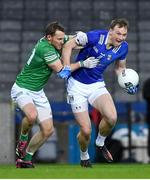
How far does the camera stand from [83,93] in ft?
34.8

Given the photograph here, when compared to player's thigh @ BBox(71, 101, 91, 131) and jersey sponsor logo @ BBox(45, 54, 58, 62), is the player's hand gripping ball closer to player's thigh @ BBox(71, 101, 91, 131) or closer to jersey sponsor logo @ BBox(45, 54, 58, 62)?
player's thigh @ BBox(71, 101, 91, 131)

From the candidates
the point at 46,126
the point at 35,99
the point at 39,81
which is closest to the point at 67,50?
the point at 39,81

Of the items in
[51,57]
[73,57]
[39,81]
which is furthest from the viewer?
[73,57]

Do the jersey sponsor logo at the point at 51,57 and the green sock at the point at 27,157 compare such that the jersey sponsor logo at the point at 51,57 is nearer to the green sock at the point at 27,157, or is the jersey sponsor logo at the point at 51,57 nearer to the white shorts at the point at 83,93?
the white shorts at the point at 83,93

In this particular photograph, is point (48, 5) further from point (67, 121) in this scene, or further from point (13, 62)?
point (67, 121)

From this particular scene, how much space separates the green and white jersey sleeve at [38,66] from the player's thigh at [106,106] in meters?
0.74

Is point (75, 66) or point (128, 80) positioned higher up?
point (75, 66)

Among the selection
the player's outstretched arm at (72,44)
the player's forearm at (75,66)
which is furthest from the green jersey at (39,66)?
the player's forearm at (75,66)

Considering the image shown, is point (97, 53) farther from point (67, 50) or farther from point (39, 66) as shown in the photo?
point (39, 66)

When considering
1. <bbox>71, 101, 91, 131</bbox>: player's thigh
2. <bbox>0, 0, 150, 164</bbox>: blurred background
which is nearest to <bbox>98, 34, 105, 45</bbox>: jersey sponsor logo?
<bbox>71, 101, 91, 131</bbox>: player's thigh

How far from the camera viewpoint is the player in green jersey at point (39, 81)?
10.2 meters

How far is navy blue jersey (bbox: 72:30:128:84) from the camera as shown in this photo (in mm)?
10484

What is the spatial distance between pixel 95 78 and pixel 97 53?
34 centimetres

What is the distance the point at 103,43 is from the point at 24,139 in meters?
1.61
